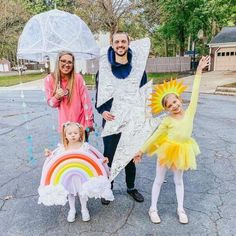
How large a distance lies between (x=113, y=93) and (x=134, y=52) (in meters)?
0.50

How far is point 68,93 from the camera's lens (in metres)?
3.23

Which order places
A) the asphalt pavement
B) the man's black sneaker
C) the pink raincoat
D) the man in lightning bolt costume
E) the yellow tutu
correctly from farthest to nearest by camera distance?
the man's black sneaker < the pink raincoat < the man in lightning bolt costume < the asphalt pavement < the yellow tutu

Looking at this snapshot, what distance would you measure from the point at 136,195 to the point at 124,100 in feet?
3.82

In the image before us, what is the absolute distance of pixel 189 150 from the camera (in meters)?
2.90

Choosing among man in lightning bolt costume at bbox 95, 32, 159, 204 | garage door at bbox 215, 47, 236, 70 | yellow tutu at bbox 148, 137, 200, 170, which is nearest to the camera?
yellow tutu at bbox 148, 137, 200, 170

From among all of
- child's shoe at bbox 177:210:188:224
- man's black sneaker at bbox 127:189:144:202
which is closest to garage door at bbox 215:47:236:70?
man's black sneaker at bbox 127:189:144:202

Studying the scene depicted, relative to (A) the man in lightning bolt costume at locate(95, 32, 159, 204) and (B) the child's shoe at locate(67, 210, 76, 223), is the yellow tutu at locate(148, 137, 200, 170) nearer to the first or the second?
(A) the man in lightning bolt costume at locate(95, 32, 159, 204)

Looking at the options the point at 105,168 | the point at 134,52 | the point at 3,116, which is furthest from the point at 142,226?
the point at 3,116

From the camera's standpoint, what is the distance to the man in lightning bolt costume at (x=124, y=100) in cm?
311

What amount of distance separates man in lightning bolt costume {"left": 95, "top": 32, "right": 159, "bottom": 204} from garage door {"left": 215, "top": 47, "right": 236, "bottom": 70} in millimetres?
25705

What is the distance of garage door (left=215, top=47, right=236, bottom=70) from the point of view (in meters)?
26.7

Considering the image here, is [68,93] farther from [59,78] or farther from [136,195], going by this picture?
[136,195]

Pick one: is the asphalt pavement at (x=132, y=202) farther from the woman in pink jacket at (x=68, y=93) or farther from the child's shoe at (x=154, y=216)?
the woman in pink jacket at (x=68, y=93)

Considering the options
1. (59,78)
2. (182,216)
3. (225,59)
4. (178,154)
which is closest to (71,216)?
(182,216)
